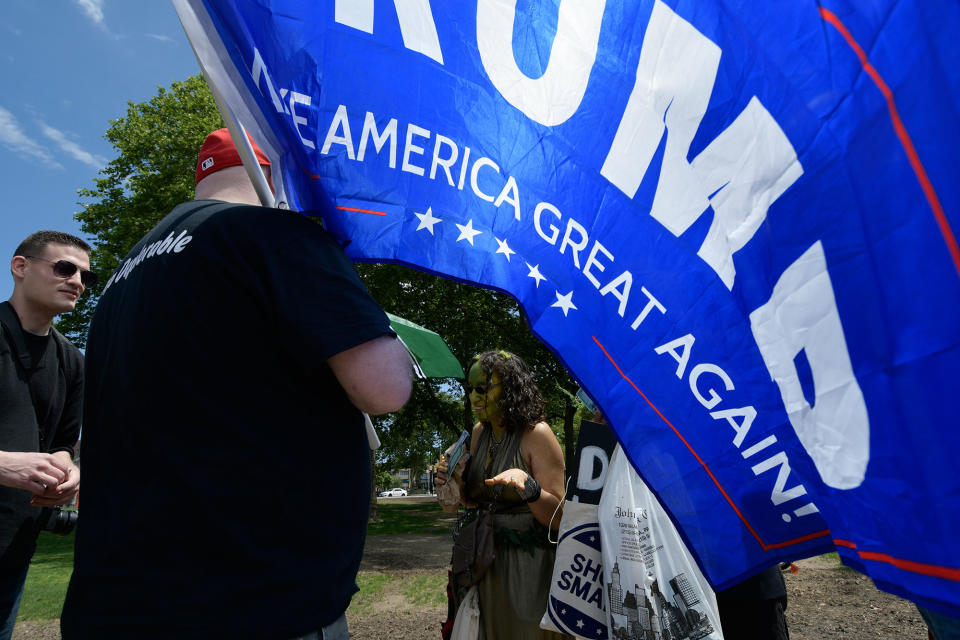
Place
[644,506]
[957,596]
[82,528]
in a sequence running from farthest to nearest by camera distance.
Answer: [644,506]
[82,528]
[957,596]

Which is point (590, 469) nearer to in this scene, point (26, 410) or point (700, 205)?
→ point (700, 205)

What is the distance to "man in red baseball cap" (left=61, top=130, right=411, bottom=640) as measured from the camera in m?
1.20

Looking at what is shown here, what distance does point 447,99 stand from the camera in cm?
150

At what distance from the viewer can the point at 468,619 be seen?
3.20 m

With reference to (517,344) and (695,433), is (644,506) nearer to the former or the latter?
(695,433)

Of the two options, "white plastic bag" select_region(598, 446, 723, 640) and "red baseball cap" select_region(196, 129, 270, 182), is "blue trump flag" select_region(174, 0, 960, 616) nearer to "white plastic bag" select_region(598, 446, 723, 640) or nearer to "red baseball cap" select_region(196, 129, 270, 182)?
"red baseball cap" select_region(196, 129, 270, 182)

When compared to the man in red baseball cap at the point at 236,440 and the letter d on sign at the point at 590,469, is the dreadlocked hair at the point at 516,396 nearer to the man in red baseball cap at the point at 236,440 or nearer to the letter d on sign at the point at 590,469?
the letter d on sign at the point at 590,469

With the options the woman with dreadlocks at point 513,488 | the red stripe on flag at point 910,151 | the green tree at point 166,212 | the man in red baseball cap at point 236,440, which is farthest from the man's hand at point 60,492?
the green tree at point 166,212

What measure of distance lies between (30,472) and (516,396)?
2328 mm

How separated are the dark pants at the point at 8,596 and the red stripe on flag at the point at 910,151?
130 inches

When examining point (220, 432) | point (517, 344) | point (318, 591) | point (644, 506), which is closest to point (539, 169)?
point (220, 432)

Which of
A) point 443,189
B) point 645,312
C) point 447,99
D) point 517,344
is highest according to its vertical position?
point 517,344

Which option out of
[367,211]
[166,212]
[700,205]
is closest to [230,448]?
[367,211]

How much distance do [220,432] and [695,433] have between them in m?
0.97
